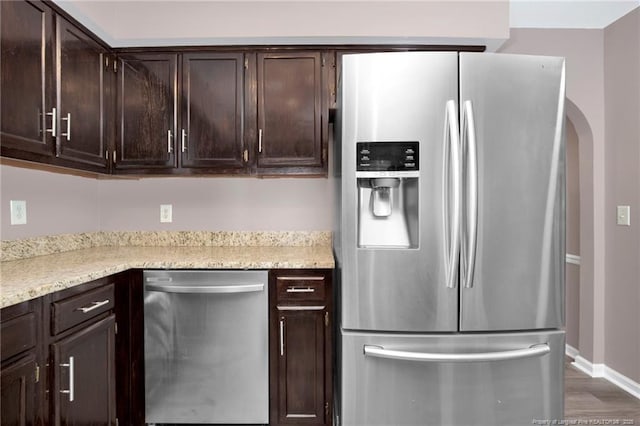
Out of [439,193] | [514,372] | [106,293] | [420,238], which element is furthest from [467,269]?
[106,293]

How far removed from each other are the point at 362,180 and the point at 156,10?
172 cm

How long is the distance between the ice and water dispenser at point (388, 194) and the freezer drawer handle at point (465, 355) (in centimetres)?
46

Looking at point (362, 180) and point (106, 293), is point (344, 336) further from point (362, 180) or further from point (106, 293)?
point (106, 293)

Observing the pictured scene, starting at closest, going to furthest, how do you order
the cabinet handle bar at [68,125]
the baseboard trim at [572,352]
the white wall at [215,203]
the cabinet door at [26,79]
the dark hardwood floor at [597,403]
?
the cabinet door at [26,79] → the cabinet handle bar at [68,125] → the dark hardwood floor at [597,403] → the white wall at [215,203] → the baseboard trim at [572,352]

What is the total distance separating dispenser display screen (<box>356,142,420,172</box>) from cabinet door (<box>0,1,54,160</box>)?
1427mm

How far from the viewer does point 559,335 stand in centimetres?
165

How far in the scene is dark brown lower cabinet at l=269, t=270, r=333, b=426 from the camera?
6.32ft

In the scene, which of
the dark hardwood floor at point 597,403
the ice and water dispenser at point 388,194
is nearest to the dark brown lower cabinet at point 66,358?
the ice and water dispenser at point 388,194

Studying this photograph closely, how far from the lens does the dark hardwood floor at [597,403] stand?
86.0 inches

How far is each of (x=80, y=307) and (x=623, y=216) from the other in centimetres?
322

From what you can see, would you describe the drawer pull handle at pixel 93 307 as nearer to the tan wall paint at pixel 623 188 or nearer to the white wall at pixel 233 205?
the white wall at pixel 233 205

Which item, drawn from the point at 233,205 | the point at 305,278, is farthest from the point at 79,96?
the point at 305,278

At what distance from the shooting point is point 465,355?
1.61m

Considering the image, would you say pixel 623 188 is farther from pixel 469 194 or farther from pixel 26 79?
pixel 26 79
